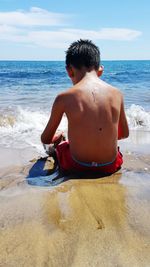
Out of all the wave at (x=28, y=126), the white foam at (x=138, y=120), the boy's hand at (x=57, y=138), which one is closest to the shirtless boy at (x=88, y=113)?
the boy's hand at (x=57, y=138)

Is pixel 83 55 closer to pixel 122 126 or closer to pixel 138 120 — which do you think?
pixel 122 126

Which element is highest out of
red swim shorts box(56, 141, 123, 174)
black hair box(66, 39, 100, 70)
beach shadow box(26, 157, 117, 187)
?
black hair box(66, 39, 100, 70)

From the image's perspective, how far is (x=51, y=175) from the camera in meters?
3.28

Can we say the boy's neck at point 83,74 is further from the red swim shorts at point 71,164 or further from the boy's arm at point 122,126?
the red swim shorts at point 71,164

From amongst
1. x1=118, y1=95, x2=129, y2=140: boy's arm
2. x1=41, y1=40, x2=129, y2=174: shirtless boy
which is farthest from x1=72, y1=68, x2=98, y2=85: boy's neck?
x1=118, y1=95, x2=129, y2=140: boy's arm

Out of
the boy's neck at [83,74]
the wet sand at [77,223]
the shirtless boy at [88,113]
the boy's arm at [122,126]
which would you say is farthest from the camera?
the boy's arm at [122,126]

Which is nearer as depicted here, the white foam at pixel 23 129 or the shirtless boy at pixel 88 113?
the shirtless boy at pixel 88 113

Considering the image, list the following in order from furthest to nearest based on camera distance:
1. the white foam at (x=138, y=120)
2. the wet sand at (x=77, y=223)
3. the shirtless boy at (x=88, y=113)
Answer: the white foam at (x=138, y=120) < the shirtless boy at (x=88, y=113) < the wet sand at (x=77, y=223)

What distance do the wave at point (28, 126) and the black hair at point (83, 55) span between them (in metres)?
2.00

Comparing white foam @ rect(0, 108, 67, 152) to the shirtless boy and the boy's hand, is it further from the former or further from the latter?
the shirtless boy

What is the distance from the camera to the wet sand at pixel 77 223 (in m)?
1.81

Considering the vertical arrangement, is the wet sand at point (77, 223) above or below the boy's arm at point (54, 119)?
below

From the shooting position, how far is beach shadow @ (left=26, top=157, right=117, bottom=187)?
304cm

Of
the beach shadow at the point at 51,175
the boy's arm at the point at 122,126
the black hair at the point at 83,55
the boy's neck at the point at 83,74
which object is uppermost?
the black hair at the point at 83,55
